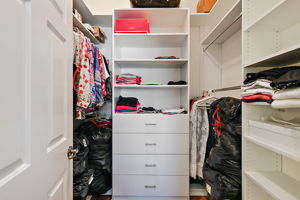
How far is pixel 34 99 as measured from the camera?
23.7 inches

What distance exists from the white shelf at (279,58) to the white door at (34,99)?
1.08 m

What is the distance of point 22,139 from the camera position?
0.54 meters

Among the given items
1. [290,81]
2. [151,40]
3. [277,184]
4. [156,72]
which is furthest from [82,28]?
[277,184]

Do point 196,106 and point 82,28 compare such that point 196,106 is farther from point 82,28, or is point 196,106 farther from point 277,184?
point 82,28

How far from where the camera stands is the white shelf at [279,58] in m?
0.80

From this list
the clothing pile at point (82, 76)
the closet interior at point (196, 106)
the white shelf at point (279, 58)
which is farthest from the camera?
the clothing pile at point (82, 76)

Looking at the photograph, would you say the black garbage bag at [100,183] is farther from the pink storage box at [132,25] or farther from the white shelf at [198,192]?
the pink storage box at [132,25]

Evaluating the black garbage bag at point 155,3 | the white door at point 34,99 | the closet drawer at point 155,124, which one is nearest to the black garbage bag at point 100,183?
the closet drawer at point 155,124

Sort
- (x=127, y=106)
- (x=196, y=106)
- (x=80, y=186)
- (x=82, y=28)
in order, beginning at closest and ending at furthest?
(x=80, y=186)
(x=82, y=28)
(x=196, y=106)
(x=127, y=106)

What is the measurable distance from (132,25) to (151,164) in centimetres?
153

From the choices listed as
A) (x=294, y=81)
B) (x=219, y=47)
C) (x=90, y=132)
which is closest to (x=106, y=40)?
(x=90, y=132)

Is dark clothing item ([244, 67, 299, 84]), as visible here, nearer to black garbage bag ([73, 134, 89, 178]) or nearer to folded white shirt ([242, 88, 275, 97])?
folded white shirt ([242, 88, 275, 97])

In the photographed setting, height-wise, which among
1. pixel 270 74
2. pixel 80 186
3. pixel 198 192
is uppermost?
pixel 270 74

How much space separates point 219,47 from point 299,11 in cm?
128
